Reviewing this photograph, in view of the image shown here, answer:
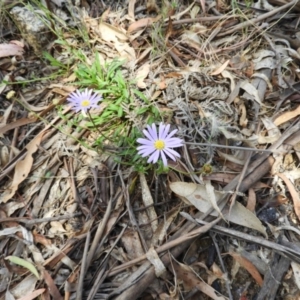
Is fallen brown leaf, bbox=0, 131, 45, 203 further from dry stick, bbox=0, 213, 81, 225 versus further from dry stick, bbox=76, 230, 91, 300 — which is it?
dry stick, bbox=76, 230, 91, 300

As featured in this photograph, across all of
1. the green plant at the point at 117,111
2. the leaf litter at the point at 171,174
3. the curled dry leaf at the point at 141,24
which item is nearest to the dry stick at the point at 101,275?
the leaf litter at the point at 171,174

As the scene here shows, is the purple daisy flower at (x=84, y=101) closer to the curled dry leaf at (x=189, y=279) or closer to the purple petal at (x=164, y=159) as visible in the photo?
the purple petal at (x=164, y=159)

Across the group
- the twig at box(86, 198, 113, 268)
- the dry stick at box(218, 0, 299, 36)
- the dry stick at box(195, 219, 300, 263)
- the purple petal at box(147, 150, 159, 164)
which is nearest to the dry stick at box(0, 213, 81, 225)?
the twig at box(86, 198, 113, 268)

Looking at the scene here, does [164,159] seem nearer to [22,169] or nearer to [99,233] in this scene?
[99,233]

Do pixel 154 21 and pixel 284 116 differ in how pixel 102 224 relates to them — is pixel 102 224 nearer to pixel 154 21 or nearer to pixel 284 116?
pixel 284 116

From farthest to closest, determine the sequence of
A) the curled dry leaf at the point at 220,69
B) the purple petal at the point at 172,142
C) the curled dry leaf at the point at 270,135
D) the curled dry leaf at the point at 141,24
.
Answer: the curled dry leaf at the point at 141,24 < the curled dry leaf at the point at 220,69 < the curled dry leaf at the point at 270,135 < the purple petal at the point at 172,142

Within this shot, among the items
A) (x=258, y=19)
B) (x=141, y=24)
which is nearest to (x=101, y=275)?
(x=141, y=24)

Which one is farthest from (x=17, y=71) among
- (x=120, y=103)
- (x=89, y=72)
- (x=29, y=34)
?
(x=120, y=103)
